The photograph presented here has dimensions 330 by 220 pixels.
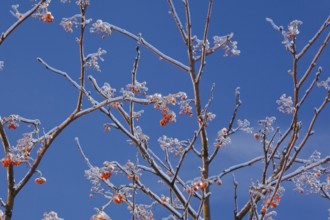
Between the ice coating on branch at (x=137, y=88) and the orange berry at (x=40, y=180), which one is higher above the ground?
the ice coating on branch at (x=137, y=88)

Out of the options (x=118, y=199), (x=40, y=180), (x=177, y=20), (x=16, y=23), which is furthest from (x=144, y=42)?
(x=40, y=180)

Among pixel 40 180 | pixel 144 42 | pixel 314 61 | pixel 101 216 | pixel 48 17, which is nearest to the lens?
pixel 314 61

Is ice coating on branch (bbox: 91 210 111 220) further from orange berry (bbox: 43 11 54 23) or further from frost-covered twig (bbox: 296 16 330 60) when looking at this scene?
frost-covered twig (bbox: 296 16 330 60)

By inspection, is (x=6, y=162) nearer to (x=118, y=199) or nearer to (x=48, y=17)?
(x=118, y=199)

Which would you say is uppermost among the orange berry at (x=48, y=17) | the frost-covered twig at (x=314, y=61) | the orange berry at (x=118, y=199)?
the orange berry at (x=48, y=17)

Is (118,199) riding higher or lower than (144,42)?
lower

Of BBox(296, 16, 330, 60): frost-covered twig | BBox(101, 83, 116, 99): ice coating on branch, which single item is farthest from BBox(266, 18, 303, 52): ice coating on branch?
BBox(101, 83, 116, 99): ice coating on branch

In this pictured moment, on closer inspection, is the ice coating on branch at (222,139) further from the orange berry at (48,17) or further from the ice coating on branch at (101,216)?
the orange berry at (48,17)

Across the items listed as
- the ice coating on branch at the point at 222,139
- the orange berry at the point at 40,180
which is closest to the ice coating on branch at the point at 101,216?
the orange berry at the point at 40,180

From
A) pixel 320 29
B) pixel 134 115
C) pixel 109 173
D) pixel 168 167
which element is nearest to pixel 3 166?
pixel 109 173

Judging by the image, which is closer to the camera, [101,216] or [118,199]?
[101,216]

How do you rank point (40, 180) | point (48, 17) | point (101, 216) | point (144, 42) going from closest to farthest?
point (101, 216)
point (40, 180)
point (48, 17)
point (144, 42)

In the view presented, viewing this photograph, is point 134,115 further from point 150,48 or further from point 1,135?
point 1,135

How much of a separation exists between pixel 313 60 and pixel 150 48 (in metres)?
2.47
